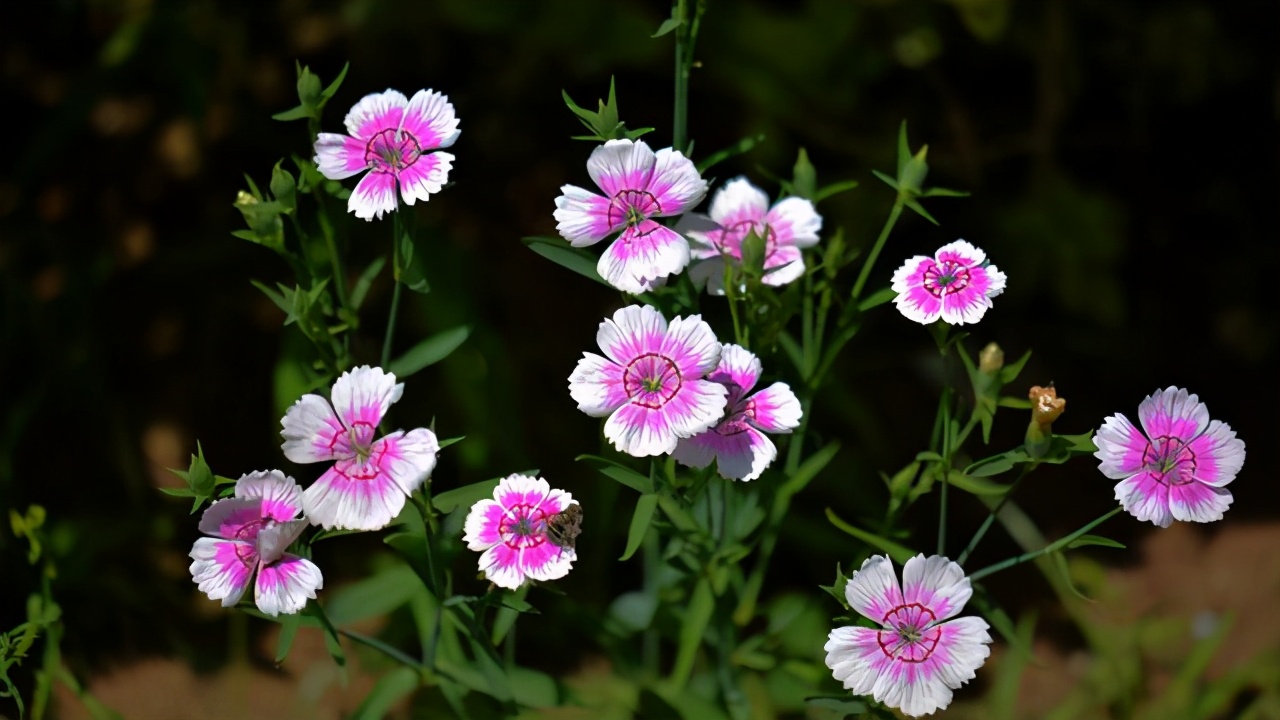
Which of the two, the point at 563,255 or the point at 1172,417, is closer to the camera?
the point at 1172,417

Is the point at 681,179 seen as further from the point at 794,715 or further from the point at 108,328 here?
the point at 108,328

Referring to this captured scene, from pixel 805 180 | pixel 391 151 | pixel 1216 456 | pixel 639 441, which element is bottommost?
pixel 639 441

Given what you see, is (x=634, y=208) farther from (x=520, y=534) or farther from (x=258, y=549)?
(x=258, y=549)

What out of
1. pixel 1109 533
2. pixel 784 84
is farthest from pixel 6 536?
pixel 1109 533

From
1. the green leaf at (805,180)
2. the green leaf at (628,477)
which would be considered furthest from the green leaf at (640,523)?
the green leaf at (805,180)

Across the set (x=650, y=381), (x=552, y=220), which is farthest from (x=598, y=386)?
(x=552, y=220)

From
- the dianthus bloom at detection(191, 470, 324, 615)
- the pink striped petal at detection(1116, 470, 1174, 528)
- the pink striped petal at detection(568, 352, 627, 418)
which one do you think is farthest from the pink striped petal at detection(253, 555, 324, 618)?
the pink striped petal at detection(1116, 470, 1174, 528)

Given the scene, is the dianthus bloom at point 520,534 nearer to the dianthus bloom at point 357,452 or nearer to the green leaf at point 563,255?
the dianthus bloom at point 357,452
